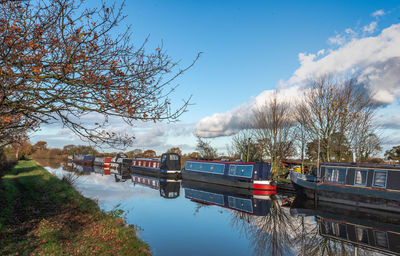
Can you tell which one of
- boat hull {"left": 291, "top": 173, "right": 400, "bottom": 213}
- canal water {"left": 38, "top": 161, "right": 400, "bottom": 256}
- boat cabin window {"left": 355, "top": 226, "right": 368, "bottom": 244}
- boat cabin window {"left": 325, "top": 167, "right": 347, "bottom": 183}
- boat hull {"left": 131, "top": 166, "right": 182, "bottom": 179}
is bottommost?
boat hull {"left": 131, "top": 166, "right": 182, "bottom": 179}

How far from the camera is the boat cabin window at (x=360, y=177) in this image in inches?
600

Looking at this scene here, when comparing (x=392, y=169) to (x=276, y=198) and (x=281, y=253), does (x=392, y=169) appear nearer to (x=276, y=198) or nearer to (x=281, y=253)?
(x=276, y=198)

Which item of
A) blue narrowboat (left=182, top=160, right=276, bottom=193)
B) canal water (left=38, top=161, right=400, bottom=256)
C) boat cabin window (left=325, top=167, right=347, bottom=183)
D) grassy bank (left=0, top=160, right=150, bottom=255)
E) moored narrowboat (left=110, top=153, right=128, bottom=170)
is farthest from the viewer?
moored narrowboat (left=110, top=153, right=128, bottom=170)

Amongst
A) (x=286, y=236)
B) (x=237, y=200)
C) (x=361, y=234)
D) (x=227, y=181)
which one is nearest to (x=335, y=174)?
(x=237, y=200)

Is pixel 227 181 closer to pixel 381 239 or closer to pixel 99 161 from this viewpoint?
pixel 381 239

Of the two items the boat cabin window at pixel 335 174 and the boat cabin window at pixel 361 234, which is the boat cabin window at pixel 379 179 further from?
the boat cabin window at pixel 361 234

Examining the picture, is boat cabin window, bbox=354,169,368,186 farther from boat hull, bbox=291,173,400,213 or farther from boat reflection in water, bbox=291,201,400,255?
boat reflection in water, bbox=291,201,400,255

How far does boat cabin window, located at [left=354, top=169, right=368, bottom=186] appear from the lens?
1524 centimetres

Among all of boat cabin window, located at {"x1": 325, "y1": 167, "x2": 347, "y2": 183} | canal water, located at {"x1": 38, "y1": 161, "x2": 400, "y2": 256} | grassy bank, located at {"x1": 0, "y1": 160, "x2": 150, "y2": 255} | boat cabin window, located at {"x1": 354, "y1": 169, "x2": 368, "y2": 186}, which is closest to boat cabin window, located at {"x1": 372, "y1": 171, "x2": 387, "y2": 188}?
boat cabin window, located at {"x1": 354, "y1": 169, "x2": 368, "y2": 186}

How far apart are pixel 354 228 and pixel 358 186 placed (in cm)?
501

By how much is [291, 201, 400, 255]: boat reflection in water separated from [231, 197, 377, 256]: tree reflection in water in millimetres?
64

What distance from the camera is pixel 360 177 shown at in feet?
50.9

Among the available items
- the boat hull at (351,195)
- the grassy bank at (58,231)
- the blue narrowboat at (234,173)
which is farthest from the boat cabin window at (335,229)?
the blue narrowboat at (234,173)

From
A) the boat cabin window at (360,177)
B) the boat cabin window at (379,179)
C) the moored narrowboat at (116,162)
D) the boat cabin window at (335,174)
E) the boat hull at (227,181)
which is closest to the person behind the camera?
the boat cabin window at (379,179)
